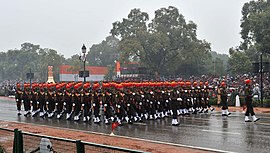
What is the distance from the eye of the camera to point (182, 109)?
20016 millimetres

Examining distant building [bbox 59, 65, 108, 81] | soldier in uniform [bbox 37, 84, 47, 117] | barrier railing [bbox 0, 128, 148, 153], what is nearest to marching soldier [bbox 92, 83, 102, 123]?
soldier in uniform [bbox 37, 84, 47, 117]

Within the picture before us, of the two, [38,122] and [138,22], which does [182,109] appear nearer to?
[38,122]

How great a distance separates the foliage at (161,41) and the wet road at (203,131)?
2857cm

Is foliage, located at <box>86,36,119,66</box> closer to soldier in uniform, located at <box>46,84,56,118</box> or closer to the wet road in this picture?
soldier in uniform, located at <box>46,84,56,118</box>

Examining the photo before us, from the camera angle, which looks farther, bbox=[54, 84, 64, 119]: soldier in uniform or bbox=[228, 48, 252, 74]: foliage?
bbox=[228, 48, 252, 74]: foliage

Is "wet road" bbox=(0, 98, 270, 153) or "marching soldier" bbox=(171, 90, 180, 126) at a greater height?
"marching soldier" bbox=(171, 90, 180, 126)

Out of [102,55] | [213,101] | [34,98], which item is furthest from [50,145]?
[102,55]

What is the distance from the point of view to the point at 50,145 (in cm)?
669

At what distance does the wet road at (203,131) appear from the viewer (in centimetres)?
1156

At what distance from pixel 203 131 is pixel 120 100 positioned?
4290 mm

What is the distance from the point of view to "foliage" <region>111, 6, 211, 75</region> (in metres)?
47.6

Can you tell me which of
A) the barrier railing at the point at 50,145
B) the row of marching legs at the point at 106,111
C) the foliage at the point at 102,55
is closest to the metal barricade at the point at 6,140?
the barrier railing at the point at 50,145

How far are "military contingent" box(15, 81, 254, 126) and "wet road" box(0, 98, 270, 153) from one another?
0.62 metres

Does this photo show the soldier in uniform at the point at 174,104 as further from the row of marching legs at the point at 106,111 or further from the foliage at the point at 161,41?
the foliage at the point at 161,41
